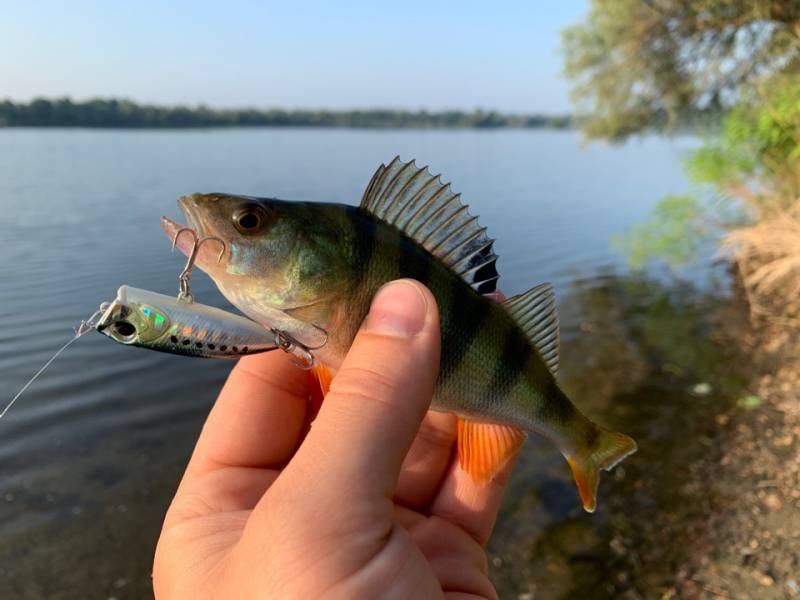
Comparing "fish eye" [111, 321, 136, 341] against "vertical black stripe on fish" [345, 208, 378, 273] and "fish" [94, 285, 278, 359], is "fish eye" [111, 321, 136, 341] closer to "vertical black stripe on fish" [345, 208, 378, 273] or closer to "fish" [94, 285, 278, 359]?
"fish" [94, 285, 278, 359]

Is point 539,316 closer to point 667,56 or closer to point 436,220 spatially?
point 436,220

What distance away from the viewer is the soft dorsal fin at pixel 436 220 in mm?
2262

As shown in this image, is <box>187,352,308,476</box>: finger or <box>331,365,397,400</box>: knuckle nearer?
<box>331,365,397,400</box>: knuckle

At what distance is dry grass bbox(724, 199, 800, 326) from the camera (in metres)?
11.8

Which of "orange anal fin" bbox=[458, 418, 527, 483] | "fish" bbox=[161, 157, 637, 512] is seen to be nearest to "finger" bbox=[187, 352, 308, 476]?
"fish" bbox=[161, 157, 637, 512]

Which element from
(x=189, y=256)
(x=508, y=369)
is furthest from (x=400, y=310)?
(x=189, y=256)

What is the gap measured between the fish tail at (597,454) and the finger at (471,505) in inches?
23.4

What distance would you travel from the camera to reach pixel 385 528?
1.93 m

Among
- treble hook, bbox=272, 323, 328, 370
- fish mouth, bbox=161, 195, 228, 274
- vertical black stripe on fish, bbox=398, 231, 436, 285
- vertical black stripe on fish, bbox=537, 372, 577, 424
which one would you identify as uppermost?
Result: fish mouth, bbox=161, 195, 228, 274

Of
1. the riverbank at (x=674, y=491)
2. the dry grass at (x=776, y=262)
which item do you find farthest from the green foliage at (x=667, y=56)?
the riverbank at (x=674, y=491)

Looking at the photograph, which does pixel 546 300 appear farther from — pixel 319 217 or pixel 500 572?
pixel 500 572

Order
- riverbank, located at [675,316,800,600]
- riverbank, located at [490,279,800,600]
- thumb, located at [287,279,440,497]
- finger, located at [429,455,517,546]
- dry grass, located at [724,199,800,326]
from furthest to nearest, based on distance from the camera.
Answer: dry grass, located at [724,199,800,326], riverbank, located at [490,279,800,600], riverbank, located at [675,316,800,600], finger, located at [429,455,517,546], thumb, located at [287,279,440,497]

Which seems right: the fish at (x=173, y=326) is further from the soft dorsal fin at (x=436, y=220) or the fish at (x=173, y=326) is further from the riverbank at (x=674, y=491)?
the riverbank at (x=674, y=491)

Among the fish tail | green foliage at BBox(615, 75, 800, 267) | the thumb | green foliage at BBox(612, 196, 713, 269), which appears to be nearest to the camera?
the thumb
